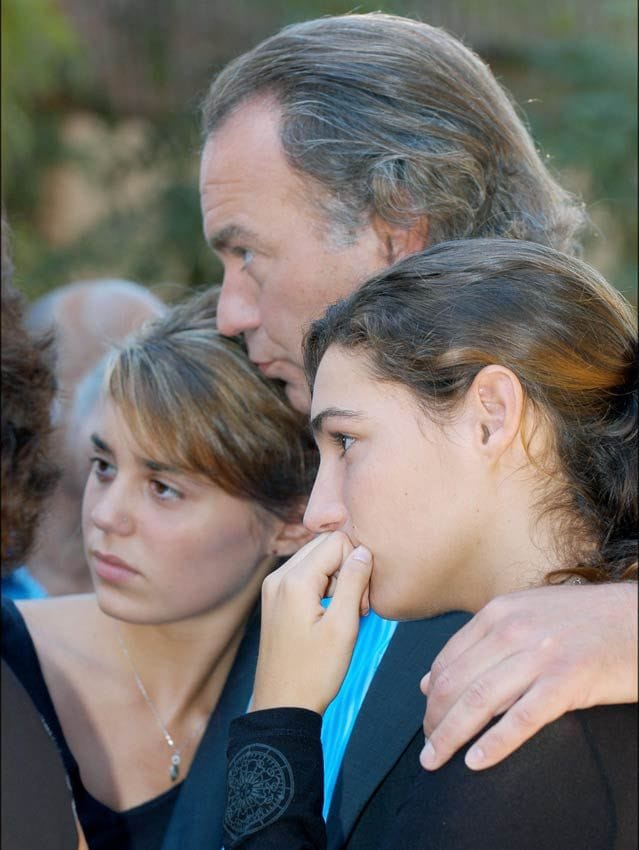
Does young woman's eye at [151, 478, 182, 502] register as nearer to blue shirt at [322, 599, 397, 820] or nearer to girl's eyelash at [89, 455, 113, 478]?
girl's eyelash at [89, 455, 113, 478]

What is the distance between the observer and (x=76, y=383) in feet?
15.0

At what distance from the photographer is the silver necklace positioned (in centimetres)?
277

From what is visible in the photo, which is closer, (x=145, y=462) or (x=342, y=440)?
(x=342, y=440)

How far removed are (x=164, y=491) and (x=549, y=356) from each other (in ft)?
4.12

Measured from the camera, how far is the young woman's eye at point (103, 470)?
283 centimetres

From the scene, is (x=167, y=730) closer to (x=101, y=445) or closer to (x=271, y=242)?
(x=101, y=445)

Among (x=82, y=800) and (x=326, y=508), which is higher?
(x=326, y=508)

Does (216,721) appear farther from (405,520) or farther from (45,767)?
(45,767)

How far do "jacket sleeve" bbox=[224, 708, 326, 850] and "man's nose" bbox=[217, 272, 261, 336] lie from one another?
1128mm

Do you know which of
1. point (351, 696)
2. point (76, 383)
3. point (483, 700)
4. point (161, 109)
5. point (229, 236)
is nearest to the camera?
point (483, 700)

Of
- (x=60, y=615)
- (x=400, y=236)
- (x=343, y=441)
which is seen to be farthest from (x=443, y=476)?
(x=60, y=615)

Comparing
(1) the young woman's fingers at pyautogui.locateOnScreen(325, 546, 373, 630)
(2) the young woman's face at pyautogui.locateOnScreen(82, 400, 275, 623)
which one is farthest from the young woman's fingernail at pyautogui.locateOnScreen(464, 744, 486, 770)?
(2) the young woman's face at pyautogui.locateOnScreen(82, 400, 275, 623)

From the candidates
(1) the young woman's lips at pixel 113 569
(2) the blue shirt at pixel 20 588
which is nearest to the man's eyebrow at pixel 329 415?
(1) the young woman's lips at pixel 113 569

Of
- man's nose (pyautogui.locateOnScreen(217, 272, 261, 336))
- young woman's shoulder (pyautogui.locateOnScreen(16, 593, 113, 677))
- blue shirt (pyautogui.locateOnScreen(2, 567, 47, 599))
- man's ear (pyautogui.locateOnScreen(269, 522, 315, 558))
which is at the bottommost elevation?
blue shirt (pyautogui.locateOnScreen(2, 567, 47, 599))
